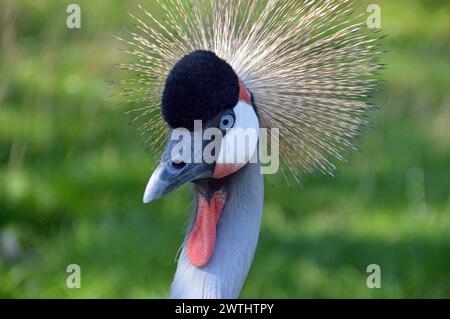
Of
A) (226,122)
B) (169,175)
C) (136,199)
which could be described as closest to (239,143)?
(226,122)

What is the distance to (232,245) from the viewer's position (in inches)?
74.7

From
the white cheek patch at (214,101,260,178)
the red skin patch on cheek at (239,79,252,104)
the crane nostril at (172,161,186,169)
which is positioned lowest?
the crane nostril at (172,161,186,169)

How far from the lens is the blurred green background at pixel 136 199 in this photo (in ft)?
9.25

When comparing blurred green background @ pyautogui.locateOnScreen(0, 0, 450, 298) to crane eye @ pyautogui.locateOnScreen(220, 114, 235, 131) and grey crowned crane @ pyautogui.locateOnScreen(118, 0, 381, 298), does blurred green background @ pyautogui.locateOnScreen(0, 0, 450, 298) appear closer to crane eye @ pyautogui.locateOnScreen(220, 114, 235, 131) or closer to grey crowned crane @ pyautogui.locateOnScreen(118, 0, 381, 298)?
grey crowned crane @ pyautogui.locateOnScreen(118, 0, 381, 298)

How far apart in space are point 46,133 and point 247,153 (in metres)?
1.74

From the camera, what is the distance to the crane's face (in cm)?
174

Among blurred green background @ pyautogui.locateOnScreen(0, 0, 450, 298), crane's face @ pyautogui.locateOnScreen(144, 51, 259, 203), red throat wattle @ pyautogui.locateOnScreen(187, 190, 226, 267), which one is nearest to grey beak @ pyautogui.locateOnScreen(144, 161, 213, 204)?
crane's face @ pyautogui.locateOnScreen(144, 51, 259, 203)

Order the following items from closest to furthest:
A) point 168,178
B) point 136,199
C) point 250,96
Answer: point 168,178 < point 250,96 < point 136,199

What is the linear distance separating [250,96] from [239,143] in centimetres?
11

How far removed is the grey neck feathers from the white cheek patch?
0.18 feet

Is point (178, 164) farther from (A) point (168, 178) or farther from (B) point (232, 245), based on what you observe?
(B) point (232, 245)

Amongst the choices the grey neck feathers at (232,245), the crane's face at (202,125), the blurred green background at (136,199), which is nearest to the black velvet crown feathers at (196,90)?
the crane's face at (202,125)

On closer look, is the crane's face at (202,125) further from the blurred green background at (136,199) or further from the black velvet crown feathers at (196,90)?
the blurred green background at (136,199)

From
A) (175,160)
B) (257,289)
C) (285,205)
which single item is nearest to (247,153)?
(175,160)
